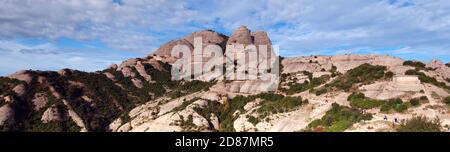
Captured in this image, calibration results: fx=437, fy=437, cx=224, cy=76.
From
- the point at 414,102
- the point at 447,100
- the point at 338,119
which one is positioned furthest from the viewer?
the point at 414,102

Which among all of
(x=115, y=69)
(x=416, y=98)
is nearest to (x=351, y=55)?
(x=416, y=98)

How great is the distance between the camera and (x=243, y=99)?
100 meters

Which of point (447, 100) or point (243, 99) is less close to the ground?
point (447, 100)

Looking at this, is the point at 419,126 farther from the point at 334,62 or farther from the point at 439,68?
the point at 334,62

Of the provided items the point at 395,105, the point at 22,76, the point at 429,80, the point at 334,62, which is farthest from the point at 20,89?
the point at 429,80

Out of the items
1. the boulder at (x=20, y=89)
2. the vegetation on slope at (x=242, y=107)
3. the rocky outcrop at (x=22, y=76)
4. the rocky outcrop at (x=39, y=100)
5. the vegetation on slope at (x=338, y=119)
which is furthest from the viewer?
the rocky outcrop at (x=22, y=76)

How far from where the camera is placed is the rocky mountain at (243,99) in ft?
211

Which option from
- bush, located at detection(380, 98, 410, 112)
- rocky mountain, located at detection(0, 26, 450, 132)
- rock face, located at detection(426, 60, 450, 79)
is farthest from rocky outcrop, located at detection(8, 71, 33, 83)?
rock face, located at detection(426, 60, 450, 79)

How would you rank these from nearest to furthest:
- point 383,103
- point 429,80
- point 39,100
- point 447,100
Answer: point 447,100 → point 383,103 → point 429,80 → point 39,100

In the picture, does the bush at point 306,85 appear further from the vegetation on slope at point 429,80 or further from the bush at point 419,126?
the bush at point 419,126

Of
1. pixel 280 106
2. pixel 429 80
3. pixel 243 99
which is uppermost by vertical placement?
pixel 429 80

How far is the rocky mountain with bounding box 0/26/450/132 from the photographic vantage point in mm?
64438

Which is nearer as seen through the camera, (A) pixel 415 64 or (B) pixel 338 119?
(B) pixel 338 119

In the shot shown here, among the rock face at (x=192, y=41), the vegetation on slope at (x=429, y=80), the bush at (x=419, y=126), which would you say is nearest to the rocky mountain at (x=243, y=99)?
the bush at (x=419, y=126)
